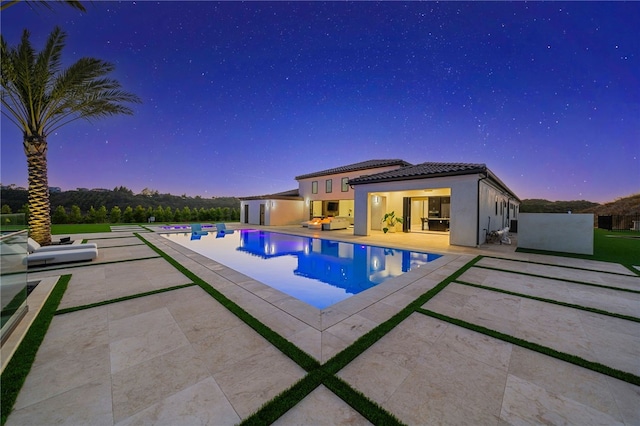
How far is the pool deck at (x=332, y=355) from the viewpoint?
6.64 ft

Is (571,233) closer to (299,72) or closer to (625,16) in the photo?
(625,16)

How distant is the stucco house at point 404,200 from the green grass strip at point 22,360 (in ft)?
43.7

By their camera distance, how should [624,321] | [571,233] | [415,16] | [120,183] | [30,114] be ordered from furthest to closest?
[120,183], [415,16], [571,233], [30,114], [624,321]

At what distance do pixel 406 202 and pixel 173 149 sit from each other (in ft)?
83.5

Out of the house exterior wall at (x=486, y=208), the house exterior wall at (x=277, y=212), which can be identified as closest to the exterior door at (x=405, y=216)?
the house exterior wall at (x=486, y=208)

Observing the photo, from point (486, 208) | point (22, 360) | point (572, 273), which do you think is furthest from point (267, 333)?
point (486, 208)

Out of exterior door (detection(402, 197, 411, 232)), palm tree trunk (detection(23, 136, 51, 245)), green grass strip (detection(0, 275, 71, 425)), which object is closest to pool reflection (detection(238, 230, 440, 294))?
green grass strip (detection(0, 275, 71, 425))

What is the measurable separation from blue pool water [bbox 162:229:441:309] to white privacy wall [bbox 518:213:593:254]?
5000 mm

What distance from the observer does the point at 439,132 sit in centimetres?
2109

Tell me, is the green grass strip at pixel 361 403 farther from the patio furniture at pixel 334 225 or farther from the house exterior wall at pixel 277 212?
the house exterior wall at pixel 277 212

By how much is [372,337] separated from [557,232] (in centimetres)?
1167

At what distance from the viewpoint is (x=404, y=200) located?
1739cm

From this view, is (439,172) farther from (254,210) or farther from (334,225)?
(254,210)

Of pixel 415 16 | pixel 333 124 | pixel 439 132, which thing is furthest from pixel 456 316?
pixel 439 132
